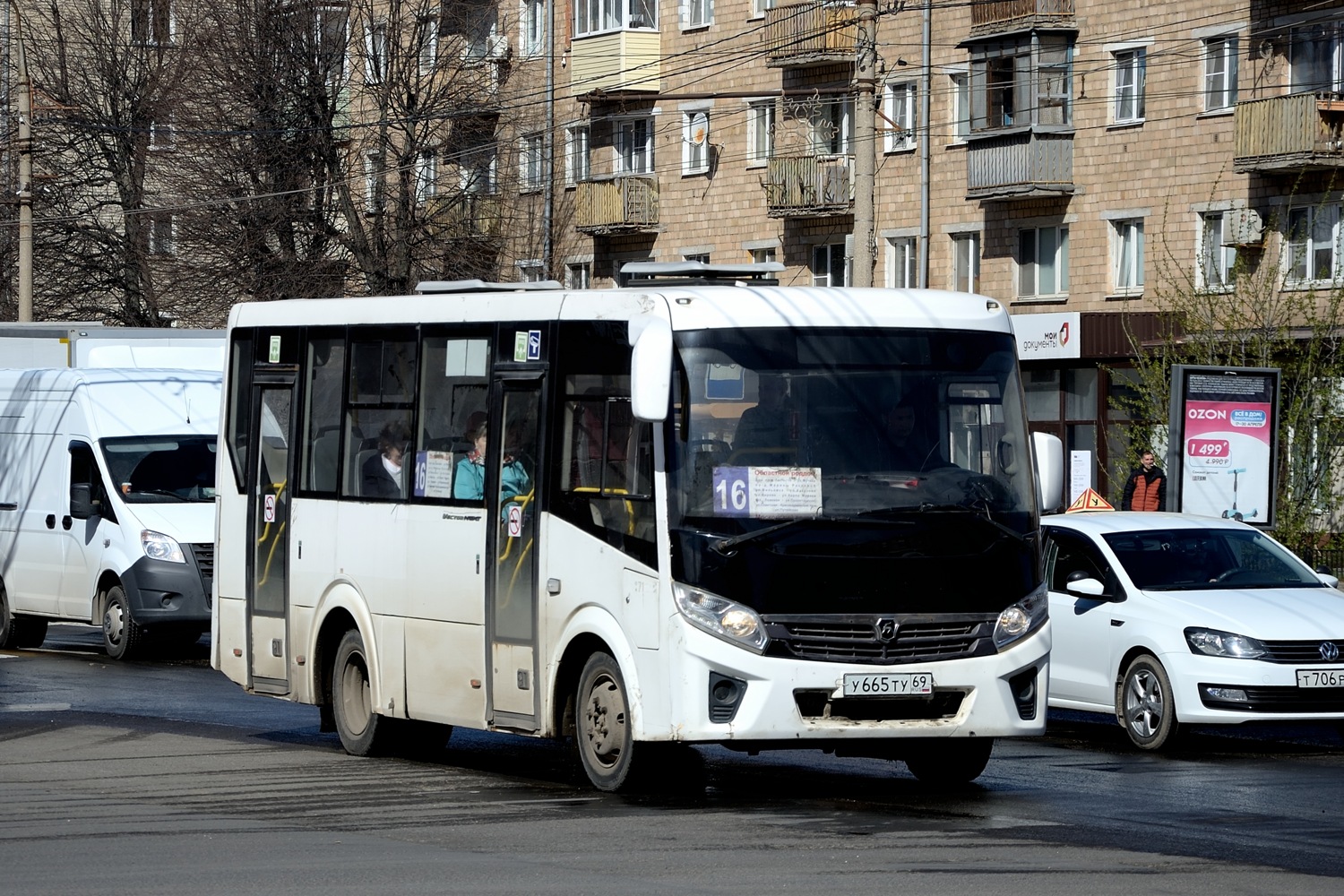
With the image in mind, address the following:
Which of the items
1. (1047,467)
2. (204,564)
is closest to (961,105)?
(204,564)

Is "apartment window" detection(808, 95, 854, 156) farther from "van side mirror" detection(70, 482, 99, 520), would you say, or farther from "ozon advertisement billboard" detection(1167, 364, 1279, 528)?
"van side mirror" detection(70, 482, 99, 520)

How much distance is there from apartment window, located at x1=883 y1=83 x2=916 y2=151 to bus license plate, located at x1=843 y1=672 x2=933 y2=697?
35224 millimetres

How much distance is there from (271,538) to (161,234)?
35.3m

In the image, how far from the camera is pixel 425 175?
158 ft

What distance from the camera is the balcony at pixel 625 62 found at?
173 feet

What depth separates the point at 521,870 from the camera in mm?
9211

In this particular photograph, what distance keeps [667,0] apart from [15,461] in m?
31.2

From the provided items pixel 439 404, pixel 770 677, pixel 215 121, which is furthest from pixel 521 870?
pixel 215 121

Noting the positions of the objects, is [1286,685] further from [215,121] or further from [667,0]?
[667,0]

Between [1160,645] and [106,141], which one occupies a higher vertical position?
[106,141]

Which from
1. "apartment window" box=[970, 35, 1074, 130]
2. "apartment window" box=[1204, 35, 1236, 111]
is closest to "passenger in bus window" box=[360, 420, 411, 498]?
"apartment window" box=[1204, 35, 1236, 111]

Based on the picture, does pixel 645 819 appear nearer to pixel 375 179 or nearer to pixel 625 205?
pixel 375 179

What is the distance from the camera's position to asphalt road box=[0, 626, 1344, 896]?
9062 mm

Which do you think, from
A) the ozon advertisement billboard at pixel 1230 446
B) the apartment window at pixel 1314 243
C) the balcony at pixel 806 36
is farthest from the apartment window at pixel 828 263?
the ozon advertisement billboard at pixel 1230 446
